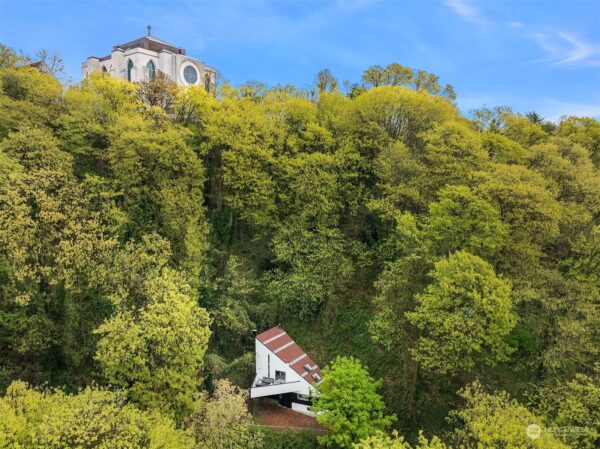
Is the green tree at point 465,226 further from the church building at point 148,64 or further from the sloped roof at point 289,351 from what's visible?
the church building at point 148,64

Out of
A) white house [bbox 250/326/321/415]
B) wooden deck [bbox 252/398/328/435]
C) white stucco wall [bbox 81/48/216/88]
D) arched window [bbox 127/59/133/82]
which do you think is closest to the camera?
wooden deck [bbox 252/398/328/435]

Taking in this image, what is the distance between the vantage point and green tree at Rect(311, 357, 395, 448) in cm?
1889

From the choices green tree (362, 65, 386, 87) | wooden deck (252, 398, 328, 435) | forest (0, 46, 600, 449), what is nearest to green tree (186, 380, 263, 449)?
forest (0, 46, 600, 449)

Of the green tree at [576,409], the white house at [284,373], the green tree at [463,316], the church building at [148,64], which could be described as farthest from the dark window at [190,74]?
the green tree at [576,409]

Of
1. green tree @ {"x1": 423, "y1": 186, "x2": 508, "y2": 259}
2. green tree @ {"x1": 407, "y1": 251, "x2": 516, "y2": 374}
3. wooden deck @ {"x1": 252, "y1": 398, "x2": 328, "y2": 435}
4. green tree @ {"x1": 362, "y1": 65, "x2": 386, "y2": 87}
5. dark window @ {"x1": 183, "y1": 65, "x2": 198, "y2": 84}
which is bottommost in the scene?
wooden deck @ {"x1": 252, "y1": 398, "x2": 328, "y2": 435}

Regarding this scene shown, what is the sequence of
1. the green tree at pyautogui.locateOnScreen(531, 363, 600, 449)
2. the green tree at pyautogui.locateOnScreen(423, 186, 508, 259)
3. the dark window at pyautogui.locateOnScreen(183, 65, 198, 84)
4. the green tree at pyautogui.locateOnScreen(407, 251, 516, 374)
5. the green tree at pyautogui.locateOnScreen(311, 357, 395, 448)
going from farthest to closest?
1. the dark window at pyautogui.locateOnScreen(183, 65, 198, 84)
2. the green tree at pyautogui.locateOnScreen(423, 186, 508, 259)
3. the green tree at pyautogui.locateOnScreen(311, 357, 395, 448)
4. the green tree at pyautogui.locateOnScreen(407, 251, 516, 374)
5. the green tree at pyautogui.locateOnScreen(531, 363, 600, 449)

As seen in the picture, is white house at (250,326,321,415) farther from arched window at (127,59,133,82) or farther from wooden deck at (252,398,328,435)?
arched window at (127,59,133,82)

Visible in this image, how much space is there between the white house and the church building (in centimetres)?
4231

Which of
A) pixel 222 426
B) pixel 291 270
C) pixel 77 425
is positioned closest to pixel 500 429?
pixel 222 426

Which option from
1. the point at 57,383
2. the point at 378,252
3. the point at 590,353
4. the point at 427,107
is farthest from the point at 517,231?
the point at 57,383

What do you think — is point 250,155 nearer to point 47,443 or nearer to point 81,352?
point 81,352

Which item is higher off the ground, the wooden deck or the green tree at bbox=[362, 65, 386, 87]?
the green tree at bbox=[362, 65, 386, 87]

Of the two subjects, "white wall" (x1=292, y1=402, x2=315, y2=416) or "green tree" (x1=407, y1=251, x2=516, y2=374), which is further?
"white wall" (x1=292, y1=402, x2=315, y2=416)

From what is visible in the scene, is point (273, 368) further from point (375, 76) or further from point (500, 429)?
point (375, 76)
